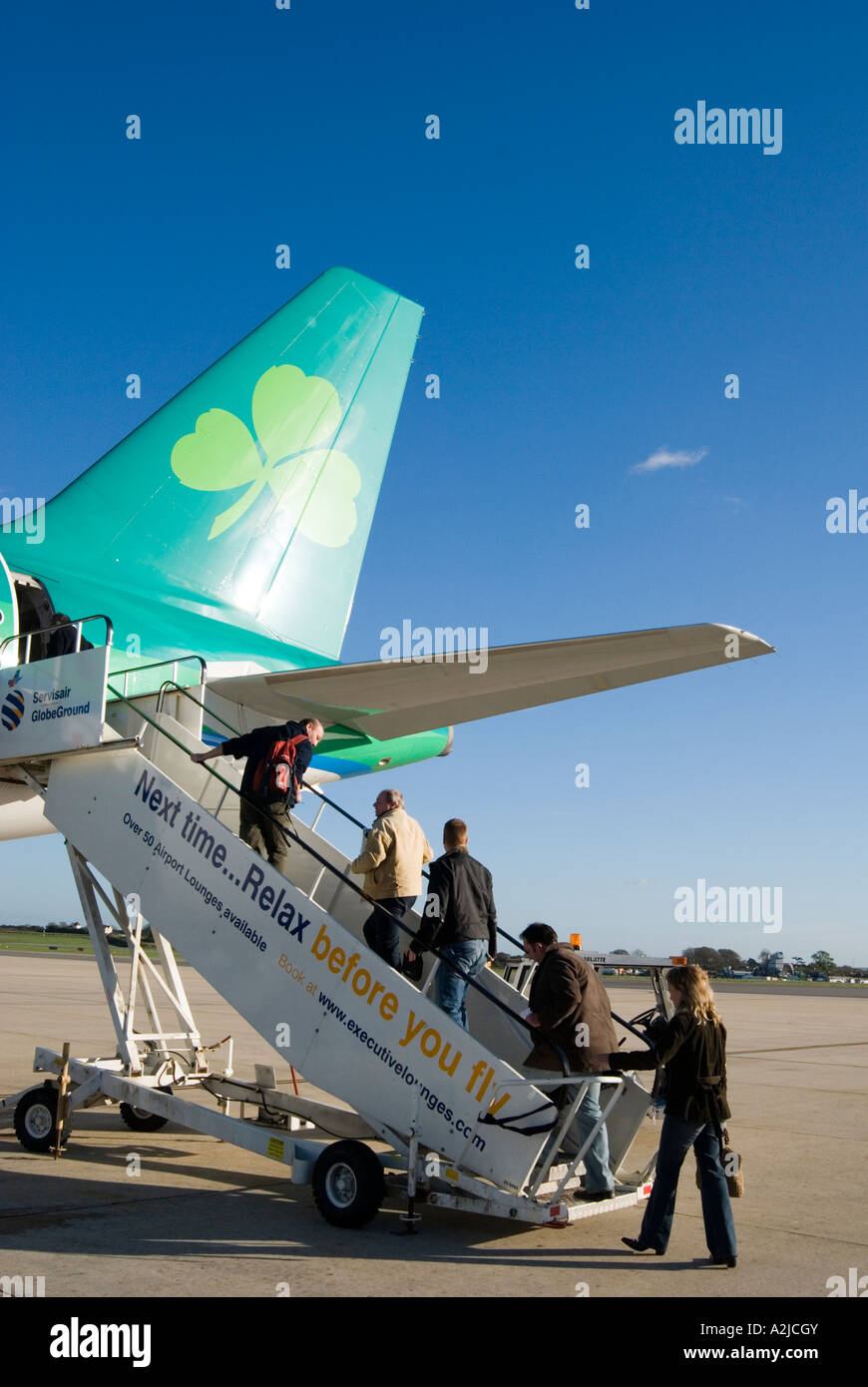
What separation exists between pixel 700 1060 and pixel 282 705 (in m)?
5.48

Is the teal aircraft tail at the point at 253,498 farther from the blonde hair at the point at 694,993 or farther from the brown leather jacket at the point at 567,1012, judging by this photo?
the blonde hair at the point at 694,993

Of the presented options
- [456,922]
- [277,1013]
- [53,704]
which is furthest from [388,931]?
[53,704]

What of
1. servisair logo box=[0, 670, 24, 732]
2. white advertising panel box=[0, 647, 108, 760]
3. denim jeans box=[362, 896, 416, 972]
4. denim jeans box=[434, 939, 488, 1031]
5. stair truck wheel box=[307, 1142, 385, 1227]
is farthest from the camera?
servisair logo box=[0, 670, 24, 732]

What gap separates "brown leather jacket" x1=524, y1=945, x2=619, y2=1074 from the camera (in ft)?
22.9

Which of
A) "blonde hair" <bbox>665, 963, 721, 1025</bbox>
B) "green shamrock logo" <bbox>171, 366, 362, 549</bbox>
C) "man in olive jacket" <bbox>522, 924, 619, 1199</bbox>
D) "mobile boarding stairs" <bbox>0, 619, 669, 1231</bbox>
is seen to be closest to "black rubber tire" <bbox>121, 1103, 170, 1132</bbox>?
"mobile boarding stairs" <bbox>0, 619, 669, 1231</bbox>

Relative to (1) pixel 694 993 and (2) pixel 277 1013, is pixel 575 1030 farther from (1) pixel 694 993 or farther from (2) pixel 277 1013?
(2) pixel 277 1013

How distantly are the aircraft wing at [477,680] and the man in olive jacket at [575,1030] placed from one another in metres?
2.19

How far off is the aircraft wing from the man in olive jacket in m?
2.19

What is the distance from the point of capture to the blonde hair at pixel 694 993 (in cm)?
659

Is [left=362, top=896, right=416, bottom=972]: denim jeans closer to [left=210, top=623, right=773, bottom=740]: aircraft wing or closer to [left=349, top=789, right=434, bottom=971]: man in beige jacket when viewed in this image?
[left=349, top=789, right=434, bottom=971]: man in beige jacket

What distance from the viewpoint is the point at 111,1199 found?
24.5 feet

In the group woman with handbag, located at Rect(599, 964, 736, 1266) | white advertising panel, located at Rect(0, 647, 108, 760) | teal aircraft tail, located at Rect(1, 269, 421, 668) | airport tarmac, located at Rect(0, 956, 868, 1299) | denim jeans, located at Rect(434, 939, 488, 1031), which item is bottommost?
airport tarmac, located at Rect(0, 956, 868, 1299)
